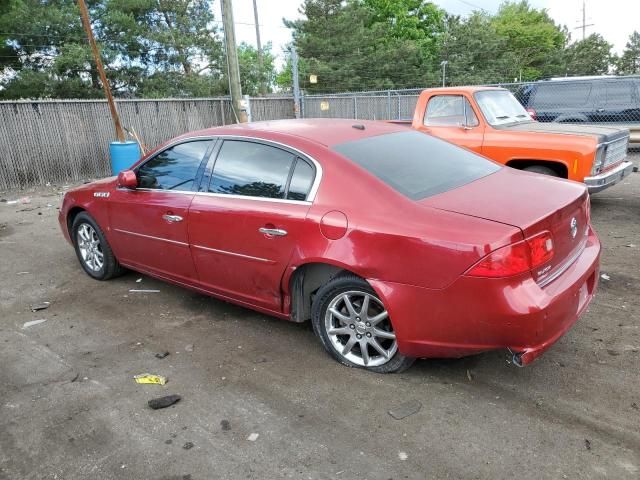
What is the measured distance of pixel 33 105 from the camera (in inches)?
444

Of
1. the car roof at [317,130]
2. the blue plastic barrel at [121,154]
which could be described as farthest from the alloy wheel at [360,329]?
the blue plastic barrel at [121,154]

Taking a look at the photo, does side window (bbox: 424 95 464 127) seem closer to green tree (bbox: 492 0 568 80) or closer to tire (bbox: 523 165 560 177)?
tire (bbox: 523 165 560 177)

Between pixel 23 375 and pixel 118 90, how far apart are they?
80.4 feet

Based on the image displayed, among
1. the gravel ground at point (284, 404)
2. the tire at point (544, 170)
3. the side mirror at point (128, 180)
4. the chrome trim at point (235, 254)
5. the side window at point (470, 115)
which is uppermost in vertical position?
the side window at point (470, 115)

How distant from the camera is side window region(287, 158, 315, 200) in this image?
3.38 metres

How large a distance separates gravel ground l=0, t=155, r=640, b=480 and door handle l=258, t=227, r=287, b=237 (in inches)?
34.7

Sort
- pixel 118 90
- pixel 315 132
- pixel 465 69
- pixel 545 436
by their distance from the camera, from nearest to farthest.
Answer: pixel 545 436
pixel 315 132
pixel 118 90
pixel 465 69

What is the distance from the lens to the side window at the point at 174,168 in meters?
4.11

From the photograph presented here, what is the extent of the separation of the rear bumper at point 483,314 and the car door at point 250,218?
812mm

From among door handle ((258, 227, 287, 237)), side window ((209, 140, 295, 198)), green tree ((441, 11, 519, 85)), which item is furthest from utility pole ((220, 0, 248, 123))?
green tree ((441, 11, 519, 85))

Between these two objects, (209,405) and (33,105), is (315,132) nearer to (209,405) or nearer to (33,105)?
(209,405)

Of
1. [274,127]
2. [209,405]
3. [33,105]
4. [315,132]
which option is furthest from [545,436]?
[33,105]

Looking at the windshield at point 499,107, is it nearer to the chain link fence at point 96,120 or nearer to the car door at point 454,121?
the car door at point 454,121

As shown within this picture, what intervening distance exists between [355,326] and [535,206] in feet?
4.28
